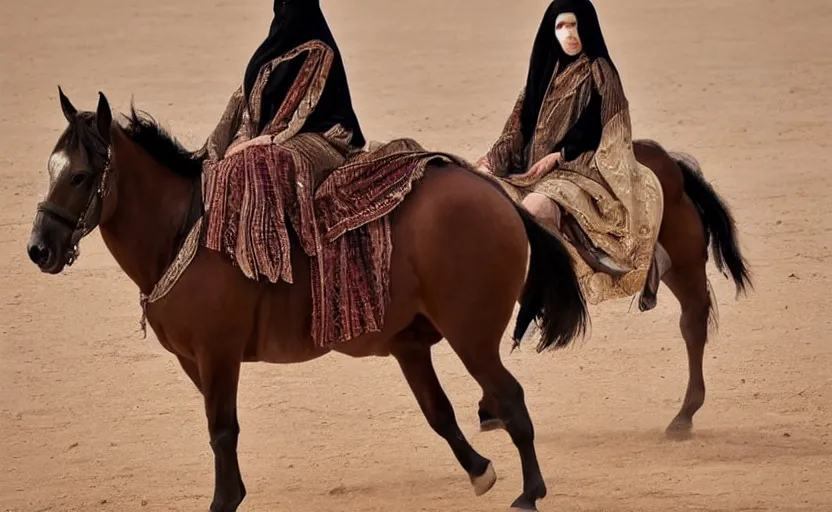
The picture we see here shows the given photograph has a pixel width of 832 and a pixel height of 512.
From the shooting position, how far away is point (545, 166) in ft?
23.9

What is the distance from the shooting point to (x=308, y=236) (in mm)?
6031

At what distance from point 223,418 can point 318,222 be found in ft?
2.71

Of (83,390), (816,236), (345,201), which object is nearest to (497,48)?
(816,236)

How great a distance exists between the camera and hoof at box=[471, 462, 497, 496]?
6.41 metres

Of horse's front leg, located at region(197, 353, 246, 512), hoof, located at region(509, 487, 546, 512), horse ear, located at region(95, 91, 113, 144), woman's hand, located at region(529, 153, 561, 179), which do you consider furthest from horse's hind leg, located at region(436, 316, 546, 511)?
horse ear, located at region(95, 91, 113, 144)

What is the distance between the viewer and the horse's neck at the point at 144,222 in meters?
5.95

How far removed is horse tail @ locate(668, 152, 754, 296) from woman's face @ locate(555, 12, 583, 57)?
795mm

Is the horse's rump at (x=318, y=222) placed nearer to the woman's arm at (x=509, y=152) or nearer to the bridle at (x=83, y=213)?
the bridle at (x=83, y=213)

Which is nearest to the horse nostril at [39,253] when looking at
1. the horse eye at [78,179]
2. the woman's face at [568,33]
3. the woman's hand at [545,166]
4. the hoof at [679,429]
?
the horse eye at [78,179]

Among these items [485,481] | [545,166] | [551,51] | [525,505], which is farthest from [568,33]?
[525,505]

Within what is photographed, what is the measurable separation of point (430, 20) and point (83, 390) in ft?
34.9

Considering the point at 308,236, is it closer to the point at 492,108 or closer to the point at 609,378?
the point at 609,378

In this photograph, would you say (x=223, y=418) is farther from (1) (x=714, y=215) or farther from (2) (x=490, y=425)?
(1) (x=714, y=215)

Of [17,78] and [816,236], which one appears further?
[17,78]
